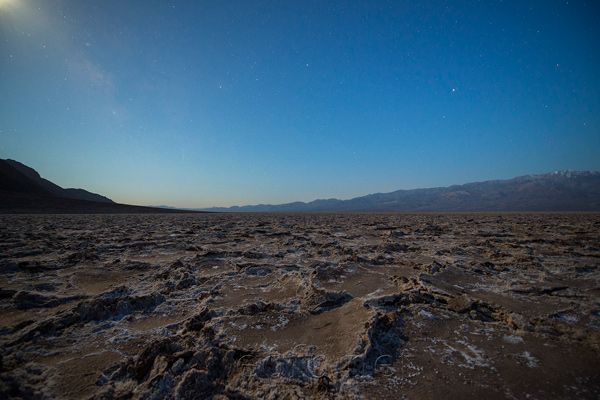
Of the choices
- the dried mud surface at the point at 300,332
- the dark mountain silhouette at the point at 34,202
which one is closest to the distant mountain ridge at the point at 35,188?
the dark mountain silhouette at the point at 34,202

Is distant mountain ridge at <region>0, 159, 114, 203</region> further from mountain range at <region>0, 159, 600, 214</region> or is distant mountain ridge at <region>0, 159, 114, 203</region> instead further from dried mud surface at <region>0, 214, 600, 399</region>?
dried mud surface at <region>0, 214, 600, 399</region>

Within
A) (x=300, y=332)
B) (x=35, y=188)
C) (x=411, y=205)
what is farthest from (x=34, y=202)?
(x=411, y=205)

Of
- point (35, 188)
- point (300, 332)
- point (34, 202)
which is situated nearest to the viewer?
point (300, 332)

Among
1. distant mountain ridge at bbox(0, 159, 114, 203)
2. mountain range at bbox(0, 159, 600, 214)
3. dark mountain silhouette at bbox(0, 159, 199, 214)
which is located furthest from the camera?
distant mountain ridge at bbox(0, 159, 114, 203)

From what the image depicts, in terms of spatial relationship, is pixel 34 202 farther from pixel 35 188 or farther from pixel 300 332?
pixel 300 332

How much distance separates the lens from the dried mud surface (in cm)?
127

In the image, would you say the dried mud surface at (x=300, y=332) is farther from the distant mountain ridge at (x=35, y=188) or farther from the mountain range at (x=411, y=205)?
the distant mountain ridge at (x=35, y=188)

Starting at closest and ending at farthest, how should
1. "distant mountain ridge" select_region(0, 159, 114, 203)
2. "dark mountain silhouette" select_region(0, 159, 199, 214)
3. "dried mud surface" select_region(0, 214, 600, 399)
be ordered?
"dried mud surface" select_region(0, 214, 600, 399) → "dark mountain silhouette" select_region(0, 159, 199, 214) → "distant mountain ridge" select_region(0, 159, 114, 203)

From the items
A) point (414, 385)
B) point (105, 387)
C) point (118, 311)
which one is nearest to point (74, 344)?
point (118, 311)

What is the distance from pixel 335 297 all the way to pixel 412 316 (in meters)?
0.70

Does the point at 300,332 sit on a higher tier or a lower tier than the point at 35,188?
lower

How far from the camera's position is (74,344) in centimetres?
167

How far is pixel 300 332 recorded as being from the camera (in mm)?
1856

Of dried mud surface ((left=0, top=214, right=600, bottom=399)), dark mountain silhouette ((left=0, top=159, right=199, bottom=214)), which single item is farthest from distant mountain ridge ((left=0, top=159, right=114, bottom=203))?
dried mud surface ((left=0, top=214, right=600, bottom=399))
